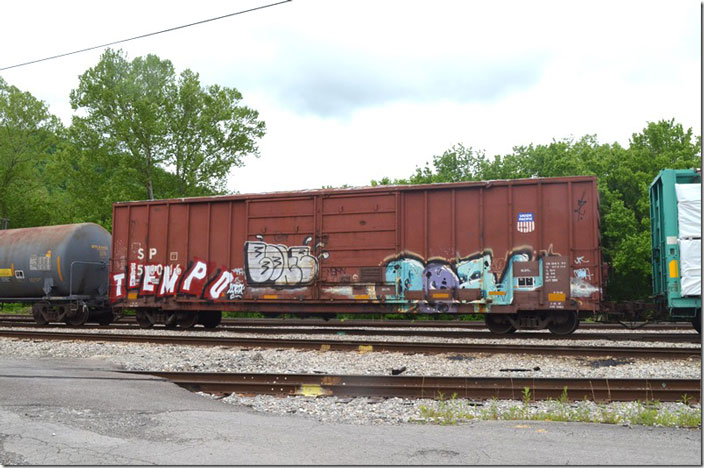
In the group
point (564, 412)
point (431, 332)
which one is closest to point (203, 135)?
point (431, 332)

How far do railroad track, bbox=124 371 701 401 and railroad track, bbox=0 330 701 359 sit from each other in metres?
3.00

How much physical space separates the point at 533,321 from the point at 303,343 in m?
5.20

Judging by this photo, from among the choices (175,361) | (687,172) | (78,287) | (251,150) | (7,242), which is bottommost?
(175,361)

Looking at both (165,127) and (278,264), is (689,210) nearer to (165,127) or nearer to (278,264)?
(278,264)

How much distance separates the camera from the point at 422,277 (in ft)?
44.7

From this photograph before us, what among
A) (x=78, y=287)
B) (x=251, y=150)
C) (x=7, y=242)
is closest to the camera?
(x=78, y=287)

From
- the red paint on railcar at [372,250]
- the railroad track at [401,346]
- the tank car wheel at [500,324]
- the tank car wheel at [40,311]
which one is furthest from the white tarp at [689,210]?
the tank car wheel at [40,311]

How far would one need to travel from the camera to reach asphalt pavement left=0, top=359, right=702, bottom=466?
4.55 metres

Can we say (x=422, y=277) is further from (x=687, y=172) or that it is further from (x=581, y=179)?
(x=687, y=172)

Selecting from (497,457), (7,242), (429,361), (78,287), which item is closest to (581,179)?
(429,361)

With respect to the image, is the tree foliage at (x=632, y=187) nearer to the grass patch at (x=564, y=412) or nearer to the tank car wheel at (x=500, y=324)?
the tank car wheel at (x=500, y=324)

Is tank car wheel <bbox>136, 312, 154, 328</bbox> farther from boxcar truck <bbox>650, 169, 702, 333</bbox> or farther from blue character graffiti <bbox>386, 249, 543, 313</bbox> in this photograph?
boxcar truck <bbox>650, 169, 702, 333</bbox>

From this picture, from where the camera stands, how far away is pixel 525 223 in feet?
43.1

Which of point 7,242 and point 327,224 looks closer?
point 327,224
